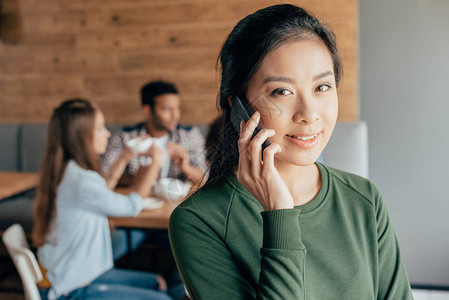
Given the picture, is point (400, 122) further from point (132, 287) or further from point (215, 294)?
point (215, 294)

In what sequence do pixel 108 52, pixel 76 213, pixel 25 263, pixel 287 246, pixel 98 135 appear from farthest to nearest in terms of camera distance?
pixel 108 52
pixel 98 135
pixel 76 213
pixel 25 263
pixel 287 246

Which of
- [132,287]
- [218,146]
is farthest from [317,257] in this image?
[132,287]

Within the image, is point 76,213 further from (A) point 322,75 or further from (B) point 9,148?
(B) point 9,148

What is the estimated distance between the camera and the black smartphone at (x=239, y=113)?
0.67 m

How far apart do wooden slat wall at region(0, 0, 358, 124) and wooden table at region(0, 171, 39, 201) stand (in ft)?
2.42

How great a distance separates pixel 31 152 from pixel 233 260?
2.66 meters

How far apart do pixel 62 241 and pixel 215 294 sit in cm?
120

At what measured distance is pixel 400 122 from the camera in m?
1.86

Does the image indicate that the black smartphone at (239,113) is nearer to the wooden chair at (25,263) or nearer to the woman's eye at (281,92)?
the woman's eye at (281,92)

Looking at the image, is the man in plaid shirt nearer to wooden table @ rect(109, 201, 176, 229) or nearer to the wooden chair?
wooden table @ rect(109, 201, 176, 229)

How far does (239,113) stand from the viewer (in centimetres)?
68

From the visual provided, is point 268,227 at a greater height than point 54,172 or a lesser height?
greater

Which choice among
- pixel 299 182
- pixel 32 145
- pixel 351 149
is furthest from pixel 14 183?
pixel 299 182

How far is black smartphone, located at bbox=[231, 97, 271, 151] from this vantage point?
665 millimetres
